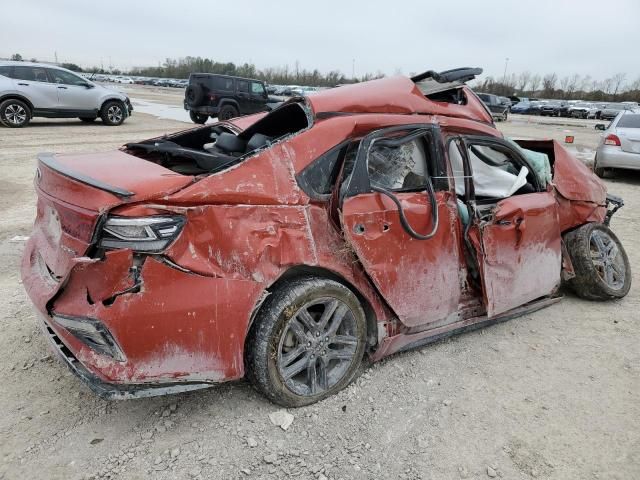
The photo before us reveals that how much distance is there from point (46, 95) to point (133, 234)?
1392 cm

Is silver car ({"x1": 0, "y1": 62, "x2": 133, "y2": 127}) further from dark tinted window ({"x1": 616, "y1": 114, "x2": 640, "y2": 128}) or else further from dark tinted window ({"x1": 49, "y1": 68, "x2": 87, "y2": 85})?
dark tinted window ({"x1": 616, "y1": 114, "x2": 640, "y2": 128})

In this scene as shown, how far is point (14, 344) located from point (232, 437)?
172cm

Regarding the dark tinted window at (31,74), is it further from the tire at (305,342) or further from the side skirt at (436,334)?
the side skirt at (436,334)

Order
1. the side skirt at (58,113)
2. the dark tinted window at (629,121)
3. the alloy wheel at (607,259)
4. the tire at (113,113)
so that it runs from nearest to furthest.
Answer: the alloy wheel at (607,259)
the dark tinted window at (629,121)
the side skirt at (58,113)
the tire at (113,113)

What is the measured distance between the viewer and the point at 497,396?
2.93m

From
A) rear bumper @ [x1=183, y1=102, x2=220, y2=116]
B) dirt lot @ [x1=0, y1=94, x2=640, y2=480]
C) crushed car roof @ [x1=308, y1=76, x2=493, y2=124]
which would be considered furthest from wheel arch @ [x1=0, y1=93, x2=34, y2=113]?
crushed car roof @ [x1=308, y1=76, x2=493, y2=124]

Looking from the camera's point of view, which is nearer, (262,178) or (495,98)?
(262,178)

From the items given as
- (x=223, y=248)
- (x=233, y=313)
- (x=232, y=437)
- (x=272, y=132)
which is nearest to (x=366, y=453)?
(x=232, y=437)

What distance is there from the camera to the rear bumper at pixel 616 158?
31.0 ft

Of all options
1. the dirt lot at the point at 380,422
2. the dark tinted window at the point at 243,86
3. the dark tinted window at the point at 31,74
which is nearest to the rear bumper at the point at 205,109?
the dark tinted window at the point at 243,86

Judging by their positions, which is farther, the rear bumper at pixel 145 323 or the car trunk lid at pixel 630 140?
the car trunk lid at pixel 630 140

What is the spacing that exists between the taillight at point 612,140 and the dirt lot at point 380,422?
24.5 feet

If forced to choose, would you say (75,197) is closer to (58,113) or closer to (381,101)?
(381,101)

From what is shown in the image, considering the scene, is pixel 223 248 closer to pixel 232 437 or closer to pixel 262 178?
pixel 262 178
